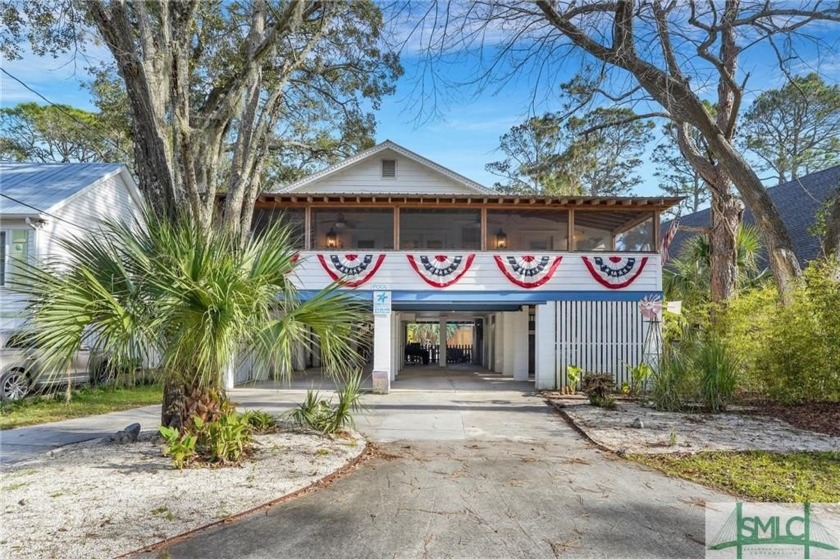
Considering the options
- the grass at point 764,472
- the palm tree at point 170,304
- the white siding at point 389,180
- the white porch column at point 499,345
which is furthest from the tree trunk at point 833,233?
the palm tree at point 170,304

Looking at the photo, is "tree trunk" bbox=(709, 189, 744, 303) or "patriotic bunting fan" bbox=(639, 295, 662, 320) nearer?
"patriotic bunting fan" bbox=(639, 295, 662, 320)

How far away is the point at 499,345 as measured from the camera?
1669 cm

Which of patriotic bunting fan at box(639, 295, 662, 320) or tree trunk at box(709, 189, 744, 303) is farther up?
tree trunk at box(709, 189, 744, 303)

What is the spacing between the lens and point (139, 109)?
629cm

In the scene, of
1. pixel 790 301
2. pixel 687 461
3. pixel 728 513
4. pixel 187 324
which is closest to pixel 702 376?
pixel 790 301

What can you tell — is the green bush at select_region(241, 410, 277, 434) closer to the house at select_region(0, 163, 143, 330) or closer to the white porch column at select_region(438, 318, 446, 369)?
the house at select_region(0, 163, 143, 330)

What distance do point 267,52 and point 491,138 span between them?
377cm

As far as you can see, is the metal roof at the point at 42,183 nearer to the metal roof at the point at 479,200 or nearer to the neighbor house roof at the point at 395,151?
the metal roof at the point at 479,200

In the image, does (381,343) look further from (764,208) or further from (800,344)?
(764,208)

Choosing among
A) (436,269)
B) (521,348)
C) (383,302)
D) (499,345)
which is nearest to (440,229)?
(436,269)

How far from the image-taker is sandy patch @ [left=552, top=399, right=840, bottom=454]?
6172 millimetres

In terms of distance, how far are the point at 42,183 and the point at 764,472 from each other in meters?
17.3

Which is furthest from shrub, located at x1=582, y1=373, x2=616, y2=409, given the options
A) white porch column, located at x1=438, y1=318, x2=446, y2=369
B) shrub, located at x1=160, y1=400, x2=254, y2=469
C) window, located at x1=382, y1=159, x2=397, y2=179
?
white porch column, located at x1=438, y1=318, x2=446, y2=369

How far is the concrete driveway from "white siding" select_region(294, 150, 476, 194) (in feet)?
30.5
